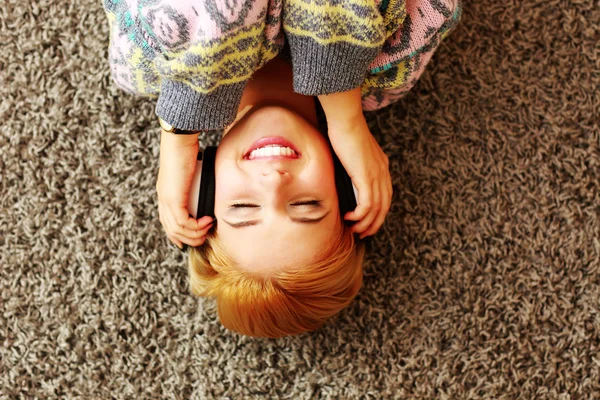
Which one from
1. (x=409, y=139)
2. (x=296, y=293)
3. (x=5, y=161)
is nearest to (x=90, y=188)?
(x=5, y=161)

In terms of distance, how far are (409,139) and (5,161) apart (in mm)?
762

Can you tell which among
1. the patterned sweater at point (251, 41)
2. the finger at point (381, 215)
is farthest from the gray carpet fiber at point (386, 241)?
the patterned sweater at point (251, 41)

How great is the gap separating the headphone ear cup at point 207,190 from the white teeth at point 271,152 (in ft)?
0.30

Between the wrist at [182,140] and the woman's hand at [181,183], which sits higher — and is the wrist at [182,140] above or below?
above

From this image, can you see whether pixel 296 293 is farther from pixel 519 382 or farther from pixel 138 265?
pixel 519 382

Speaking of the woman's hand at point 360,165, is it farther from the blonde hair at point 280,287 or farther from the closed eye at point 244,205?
the closed eye at point 244,205

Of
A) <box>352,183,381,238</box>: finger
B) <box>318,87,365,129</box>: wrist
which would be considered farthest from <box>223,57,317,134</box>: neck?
<box>352,183,381,238</box>: finger

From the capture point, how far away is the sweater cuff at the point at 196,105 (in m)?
0.79

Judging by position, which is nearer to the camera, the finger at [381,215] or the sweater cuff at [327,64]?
the sweater cuff at [327,64]

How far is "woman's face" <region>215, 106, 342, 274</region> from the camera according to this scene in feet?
2.62

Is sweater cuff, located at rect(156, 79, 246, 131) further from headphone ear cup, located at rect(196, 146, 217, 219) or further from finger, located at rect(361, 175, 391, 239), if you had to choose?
finger, located at rect(361, 175, 391, 239)

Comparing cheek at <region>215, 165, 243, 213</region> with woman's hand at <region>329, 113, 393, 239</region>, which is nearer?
cheek at <region>215, 165, 243, 213</region>

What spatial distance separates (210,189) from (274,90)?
0.19 metres

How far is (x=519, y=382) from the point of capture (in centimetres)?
109
